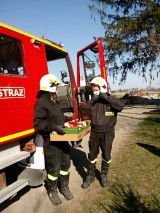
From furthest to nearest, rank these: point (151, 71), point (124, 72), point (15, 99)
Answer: point (124, 72)
point (151, 71)
point (15, 99)

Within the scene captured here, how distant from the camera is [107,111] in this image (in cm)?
541

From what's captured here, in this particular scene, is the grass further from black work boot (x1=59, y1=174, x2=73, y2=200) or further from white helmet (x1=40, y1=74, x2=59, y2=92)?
white helmet (x1=40, y1=74, x2=59, y2=92)

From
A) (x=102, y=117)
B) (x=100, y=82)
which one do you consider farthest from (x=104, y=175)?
(x=100, y=82)

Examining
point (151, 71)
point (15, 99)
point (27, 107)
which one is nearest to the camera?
point (15, 99)

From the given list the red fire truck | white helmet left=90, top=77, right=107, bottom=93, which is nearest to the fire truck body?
the red fire truck

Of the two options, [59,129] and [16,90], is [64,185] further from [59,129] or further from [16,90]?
[16,90]

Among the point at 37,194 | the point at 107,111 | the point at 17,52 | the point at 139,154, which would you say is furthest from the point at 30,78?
the point at 139,154

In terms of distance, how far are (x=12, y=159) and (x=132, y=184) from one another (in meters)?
2.58

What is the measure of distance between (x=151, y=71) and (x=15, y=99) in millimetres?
17038

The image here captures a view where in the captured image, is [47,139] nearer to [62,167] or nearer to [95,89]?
[62,167]

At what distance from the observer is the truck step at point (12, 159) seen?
430 centimetres

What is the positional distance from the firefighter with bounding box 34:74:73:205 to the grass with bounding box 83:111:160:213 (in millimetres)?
709

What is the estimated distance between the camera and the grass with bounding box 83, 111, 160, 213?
4.71 metres

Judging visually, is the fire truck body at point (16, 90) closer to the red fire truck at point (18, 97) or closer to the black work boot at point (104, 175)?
the red fire truck at point (18, 97)
